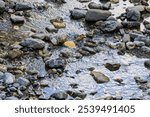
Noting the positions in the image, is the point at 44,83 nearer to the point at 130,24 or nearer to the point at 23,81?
the point at 23,81

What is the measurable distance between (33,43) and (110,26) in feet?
3.09

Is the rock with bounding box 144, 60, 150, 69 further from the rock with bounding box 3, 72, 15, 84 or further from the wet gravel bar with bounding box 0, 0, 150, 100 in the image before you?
the rock with bounding box 3, 72, 15, 84

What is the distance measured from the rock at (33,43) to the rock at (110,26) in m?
0.77

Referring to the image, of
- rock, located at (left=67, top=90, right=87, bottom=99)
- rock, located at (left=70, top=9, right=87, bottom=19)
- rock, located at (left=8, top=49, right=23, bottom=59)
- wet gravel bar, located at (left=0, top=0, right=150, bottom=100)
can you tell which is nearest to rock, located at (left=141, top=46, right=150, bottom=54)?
wet gravel bar, located at (left=0, top=0, right=150, bottom=100)

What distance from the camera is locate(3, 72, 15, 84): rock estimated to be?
4.52 m

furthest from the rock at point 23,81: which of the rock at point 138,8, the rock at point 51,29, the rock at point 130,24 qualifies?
the rock at point 138,8

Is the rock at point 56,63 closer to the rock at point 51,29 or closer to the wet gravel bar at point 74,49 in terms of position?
the wet gravel bar at point 74,49

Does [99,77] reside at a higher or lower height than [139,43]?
lower

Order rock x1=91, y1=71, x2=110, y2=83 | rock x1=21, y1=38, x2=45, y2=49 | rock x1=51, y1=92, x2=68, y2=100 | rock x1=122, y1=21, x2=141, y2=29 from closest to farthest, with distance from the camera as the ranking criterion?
rock x1=51, y1=92, x2=68, y2=100 → rock x1=91, y1=71, x2=110, y2=83 → rock x1=21, y1=38, x2=45, y2=49 → rock x1=122, y1=21, x2=141, y2=29

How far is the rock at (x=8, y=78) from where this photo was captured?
4.52 m

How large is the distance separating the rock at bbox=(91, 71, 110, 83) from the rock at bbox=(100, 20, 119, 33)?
2.64ft

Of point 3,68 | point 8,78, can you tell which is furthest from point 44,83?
point 3,68

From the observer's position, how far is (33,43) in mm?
5078

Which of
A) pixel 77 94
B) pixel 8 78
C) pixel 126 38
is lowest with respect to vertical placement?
pixel 77 94
